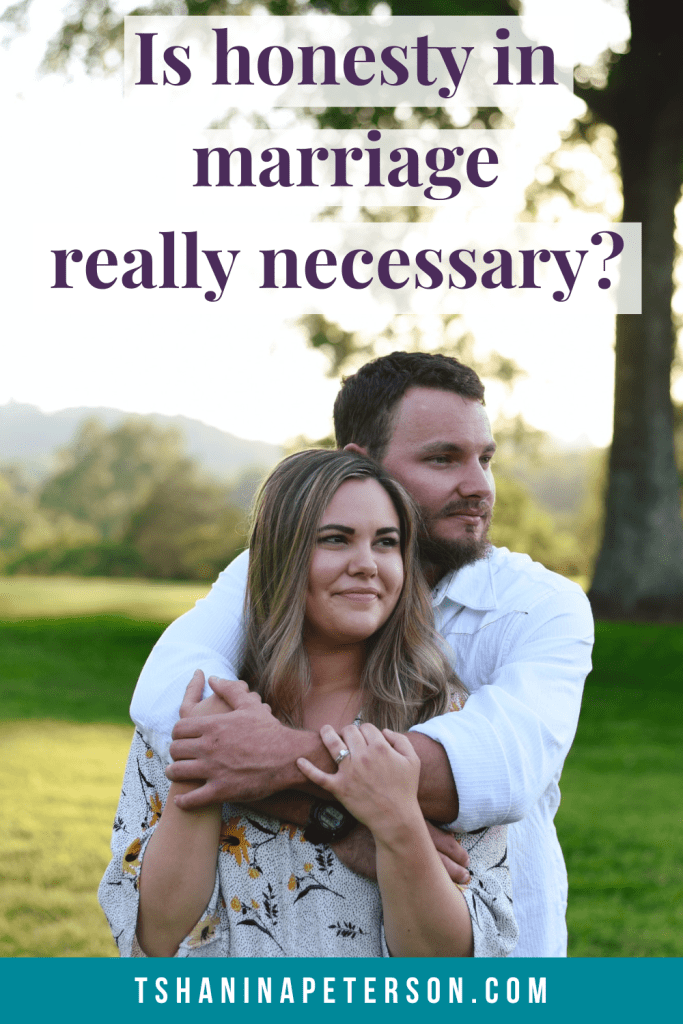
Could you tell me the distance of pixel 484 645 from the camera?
8.46ft

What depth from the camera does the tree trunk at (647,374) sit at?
14.3m

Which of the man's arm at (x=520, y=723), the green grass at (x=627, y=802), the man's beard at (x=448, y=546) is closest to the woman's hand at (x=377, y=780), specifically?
the man's arm at (x=520, y=723)

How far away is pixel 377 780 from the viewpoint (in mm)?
2012

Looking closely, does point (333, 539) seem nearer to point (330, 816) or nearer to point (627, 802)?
point (330, 816)

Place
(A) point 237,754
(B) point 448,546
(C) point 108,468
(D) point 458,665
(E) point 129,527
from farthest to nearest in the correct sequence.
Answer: (C) point 108,468 < (E) point 129,527 < (B) point 448,546 < (D) point 458,665 < (A) point 237,754

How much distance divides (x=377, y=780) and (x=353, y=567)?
465mm

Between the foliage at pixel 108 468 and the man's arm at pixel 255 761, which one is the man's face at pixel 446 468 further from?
the foliage at pixel 108 468

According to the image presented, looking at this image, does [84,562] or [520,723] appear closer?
[520,723]

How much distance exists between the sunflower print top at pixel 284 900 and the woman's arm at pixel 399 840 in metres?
0.08

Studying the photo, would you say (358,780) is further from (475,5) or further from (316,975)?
(475,5)

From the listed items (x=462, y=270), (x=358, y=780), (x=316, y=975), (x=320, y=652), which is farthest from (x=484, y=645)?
(x=462, y=270)

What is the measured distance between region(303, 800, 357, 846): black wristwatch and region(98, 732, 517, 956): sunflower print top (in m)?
0.03

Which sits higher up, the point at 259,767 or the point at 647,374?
the point at 647,374

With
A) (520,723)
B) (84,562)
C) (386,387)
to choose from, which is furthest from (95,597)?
(520,723)
